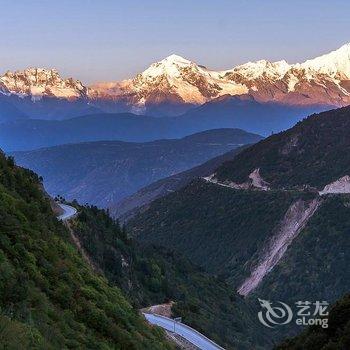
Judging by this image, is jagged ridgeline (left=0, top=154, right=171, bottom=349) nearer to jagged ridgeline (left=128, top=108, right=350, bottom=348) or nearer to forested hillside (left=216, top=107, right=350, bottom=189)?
jagged ridgeline (left=128, top=108, right=350, bottom=348)

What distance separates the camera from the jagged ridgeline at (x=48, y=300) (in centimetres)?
1869

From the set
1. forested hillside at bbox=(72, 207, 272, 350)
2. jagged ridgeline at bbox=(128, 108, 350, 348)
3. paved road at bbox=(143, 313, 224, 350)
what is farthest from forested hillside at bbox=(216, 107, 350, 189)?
paved road at bbox=(143, 313, 224, 350)

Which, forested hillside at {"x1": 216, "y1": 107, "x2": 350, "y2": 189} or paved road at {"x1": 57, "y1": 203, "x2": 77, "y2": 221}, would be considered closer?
paved road at {"x1": 57, "y1": 203, "x2": 77, "y2": 221}

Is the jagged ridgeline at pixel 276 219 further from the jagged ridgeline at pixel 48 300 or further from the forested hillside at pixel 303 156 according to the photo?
the jagged ridgeline at pixel 48 300

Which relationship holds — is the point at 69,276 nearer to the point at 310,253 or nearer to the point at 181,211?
the point at 310,253

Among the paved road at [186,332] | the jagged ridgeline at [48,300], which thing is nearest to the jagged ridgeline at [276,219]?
the paved road at [186,332]

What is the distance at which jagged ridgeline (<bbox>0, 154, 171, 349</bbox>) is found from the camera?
61.3ft

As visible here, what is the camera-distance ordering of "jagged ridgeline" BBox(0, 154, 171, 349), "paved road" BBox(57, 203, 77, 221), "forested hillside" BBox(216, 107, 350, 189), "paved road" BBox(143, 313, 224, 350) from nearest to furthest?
"jagged ridgeline" BBox(0, 154, 171, 349)
"paved road" BBox(143, 313, 224, 350)
"paved road" BBox(57, 203, 77, 221)
"forested hillside" BBox(216, 107, 350, 189)

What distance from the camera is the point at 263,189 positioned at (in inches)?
5221

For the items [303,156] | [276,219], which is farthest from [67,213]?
[303,156]

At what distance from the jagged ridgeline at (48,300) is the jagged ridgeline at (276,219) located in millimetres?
53189

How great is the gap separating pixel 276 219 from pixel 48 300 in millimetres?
98308

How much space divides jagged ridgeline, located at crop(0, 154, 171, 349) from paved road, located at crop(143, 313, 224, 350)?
13.9m

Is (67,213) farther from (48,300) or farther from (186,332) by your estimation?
(48,300)
